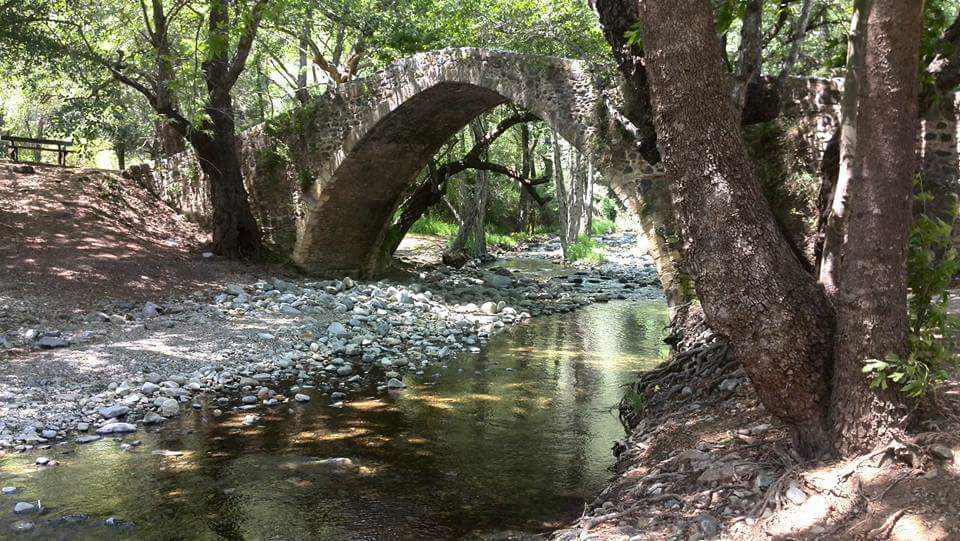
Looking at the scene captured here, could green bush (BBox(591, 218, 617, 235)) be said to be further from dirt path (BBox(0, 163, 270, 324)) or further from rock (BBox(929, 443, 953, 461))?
rock (BBox(929, 443, 953, 461))

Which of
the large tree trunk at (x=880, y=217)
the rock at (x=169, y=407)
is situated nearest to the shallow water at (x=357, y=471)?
the rock at (x=169, y=407)

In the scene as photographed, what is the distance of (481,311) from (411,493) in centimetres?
719

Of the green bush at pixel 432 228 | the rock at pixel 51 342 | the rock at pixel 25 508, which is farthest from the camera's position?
the green bush at pixel 432 228

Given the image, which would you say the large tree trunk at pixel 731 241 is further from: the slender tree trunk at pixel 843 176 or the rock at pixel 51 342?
the rock at pixel 51 342

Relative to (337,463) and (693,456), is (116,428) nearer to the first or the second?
(337,463)

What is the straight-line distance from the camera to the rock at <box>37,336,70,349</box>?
807 centimetres

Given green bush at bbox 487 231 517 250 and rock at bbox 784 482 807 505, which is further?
green bush at bbox 487 231 517 250

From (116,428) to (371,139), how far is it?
22.2ft

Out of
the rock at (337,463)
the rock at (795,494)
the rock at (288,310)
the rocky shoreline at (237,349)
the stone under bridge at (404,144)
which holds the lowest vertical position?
the rock at (337,463)

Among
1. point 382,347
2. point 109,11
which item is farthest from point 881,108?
point 109,11

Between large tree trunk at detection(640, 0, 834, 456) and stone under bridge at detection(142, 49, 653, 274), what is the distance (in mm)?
4910

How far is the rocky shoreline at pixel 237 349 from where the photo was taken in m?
6.75

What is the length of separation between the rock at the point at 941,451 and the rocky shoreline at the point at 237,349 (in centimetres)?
529

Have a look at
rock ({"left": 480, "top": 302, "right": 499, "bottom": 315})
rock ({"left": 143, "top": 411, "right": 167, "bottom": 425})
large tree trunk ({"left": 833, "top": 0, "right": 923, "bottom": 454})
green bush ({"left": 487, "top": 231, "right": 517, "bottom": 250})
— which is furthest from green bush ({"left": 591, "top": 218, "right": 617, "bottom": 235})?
large tree trunk ({"left": 833, "top": 0, "right": 923, "bottom": 454})
